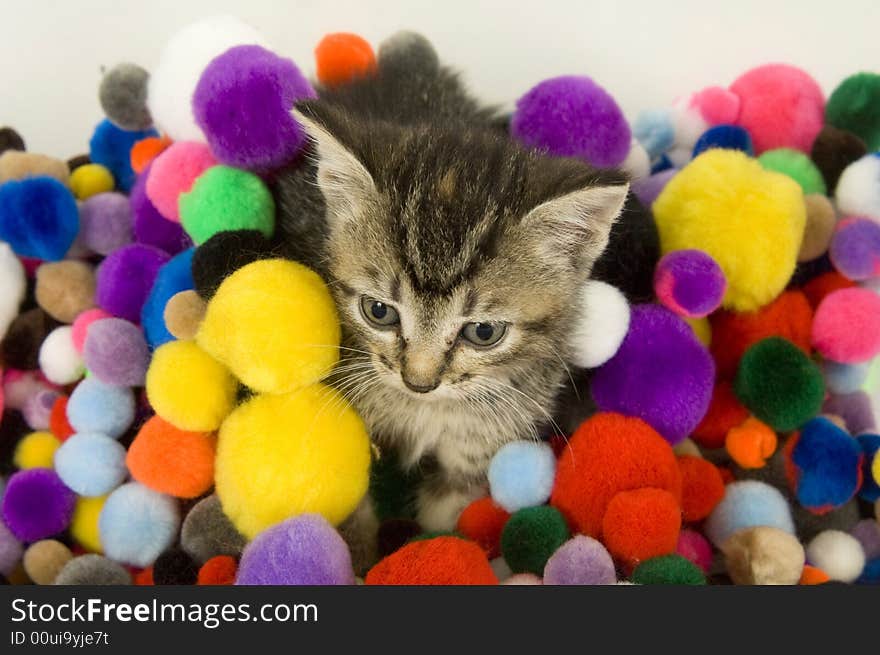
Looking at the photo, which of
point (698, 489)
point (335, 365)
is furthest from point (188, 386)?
point (698, 489)

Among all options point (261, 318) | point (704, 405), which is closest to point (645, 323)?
point (704, 405)

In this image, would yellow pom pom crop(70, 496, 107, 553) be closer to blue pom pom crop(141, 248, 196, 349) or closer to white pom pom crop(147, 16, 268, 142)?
blue pom pom crop(141, 248, 196, 349)

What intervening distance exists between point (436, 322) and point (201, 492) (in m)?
0.54

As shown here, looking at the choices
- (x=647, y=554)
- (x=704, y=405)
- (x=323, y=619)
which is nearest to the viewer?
(x=323, y=619)

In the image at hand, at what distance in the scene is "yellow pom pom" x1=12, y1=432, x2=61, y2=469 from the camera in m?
1.71

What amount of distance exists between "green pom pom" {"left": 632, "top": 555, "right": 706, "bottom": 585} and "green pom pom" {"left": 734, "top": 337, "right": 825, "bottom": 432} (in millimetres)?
439

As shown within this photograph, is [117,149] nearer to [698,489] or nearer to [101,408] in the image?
[101,408]

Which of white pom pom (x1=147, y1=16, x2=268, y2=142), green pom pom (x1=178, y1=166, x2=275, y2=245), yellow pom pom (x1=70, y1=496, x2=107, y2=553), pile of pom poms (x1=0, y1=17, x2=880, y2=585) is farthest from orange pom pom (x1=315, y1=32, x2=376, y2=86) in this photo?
yellow pom pom (x1=70, y1=496, x2=107, y2=553)

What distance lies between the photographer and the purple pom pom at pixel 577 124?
1.78m

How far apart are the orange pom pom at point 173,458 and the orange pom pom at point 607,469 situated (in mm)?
617

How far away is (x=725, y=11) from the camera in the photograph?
7.70 ft

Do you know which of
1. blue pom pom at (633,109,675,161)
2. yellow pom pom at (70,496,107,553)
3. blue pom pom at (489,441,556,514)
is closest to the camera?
blue pom pom at (489,441,556,514)

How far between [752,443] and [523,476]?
0.47 meters

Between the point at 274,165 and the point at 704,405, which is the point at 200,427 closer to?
the point at 274,165
